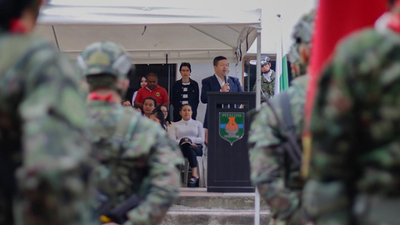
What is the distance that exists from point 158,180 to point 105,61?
0.83m

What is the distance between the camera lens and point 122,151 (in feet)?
14.3

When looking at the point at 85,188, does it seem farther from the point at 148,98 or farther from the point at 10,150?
the point at 148,98

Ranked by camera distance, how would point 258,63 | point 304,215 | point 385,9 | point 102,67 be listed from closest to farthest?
point 385,9, point 304,215, point 102,67, point 258,63

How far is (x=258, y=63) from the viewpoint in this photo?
10.3m

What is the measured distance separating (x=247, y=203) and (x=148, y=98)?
2920 millimetres

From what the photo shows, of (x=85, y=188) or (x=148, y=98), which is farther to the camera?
(x=148, y=98)

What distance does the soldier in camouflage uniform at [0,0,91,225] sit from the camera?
2377 millimetres

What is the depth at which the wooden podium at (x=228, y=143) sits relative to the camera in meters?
11.7

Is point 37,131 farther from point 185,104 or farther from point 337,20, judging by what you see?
point 185,104

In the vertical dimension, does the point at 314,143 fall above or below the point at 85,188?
above

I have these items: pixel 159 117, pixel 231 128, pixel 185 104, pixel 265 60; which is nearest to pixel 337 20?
pixel 231 128

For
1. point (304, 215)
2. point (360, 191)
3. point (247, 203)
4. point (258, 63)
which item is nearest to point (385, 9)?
point (360, 191)

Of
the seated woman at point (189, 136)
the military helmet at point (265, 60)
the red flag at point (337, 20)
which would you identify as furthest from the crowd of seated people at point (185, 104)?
the red flag at point (337, 20)

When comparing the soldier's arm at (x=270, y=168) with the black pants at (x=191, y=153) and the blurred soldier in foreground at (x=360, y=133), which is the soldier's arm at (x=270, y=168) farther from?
the black pants at (x=191, y=153)
